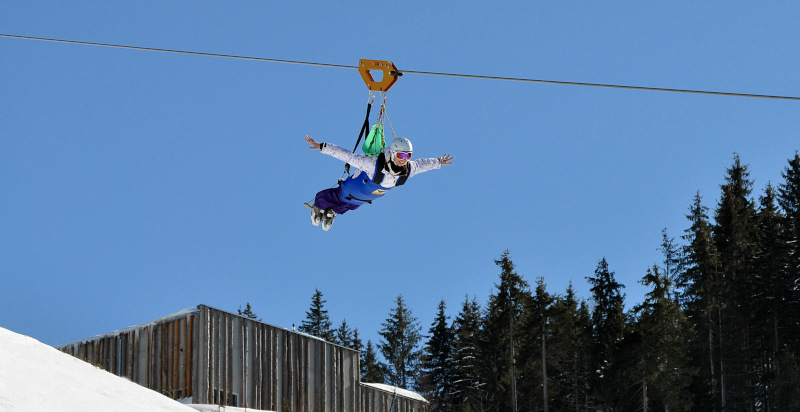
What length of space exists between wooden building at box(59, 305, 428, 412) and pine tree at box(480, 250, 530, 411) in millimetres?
21364

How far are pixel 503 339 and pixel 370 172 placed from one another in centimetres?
3261

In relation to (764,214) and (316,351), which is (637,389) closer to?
(764,214)

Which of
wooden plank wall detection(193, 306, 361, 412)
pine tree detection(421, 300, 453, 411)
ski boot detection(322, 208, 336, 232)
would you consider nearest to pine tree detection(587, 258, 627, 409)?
pine tree detection(421, 300, 453, 411)

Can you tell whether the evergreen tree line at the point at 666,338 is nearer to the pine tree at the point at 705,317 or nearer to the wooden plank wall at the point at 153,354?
the pine tree at the point at 705,317

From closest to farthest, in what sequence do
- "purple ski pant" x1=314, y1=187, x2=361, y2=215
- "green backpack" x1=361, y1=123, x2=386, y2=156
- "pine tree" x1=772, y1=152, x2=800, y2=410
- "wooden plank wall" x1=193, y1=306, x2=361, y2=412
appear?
"green backpack" x1=361, y1=123, x2=386, y2=156 < "purple ski pant" x1=314, y1=187, x2=361, y2=215 < "wooden plank wall" x1=193, y1=306, x2=361, y2=412 < "pine tree" x1=772, y1=152, x2=800, y2=410

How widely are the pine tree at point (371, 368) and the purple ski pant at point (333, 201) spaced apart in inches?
1669

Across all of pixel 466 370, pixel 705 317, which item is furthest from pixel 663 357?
pixel 466 370

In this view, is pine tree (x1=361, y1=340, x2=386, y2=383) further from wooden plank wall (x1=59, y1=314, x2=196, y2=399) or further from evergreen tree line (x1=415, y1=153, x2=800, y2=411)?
wooden plank wall (x1=59, y1=314, x2=196, y2=399)

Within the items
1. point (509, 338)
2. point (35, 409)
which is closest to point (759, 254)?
point (509, 338)

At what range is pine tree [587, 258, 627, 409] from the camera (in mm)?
41031

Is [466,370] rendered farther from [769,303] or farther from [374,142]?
[374,142]

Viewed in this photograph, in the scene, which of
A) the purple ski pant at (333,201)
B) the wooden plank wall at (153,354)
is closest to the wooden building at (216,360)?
the wooden plank wall at (153,354)

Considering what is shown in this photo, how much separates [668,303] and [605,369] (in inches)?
192

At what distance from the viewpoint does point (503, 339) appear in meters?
45.7
